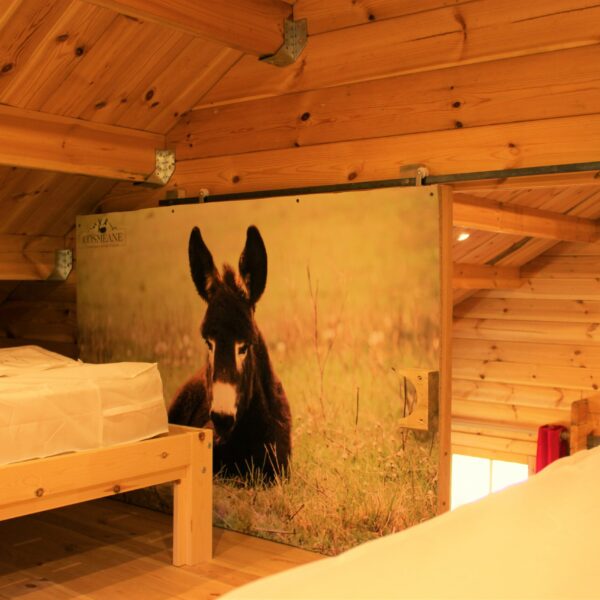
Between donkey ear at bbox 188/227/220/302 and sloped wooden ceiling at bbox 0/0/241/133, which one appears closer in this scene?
sloped wooden ceiling at bbox 0/0/241/133

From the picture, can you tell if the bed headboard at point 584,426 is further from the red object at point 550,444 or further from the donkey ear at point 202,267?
the donkey ear at point 202,267

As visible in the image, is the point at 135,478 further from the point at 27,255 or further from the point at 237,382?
the point at 27,255

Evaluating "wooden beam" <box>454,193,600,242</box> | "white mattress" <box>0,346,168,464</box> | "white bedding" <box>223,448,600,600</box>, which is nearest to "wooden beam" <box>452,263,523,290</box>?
"wooden beam" <box>454,193,600,242</box>

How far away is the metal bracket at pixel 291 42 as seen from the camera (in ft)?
10.2

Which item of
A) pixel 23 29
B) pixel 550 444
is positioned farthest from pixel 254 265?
pixel 550 444

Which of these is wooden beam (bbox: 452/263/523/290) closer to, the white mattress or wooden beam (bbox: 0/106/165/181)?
wooden beam (bbox: 0/106/165/181)

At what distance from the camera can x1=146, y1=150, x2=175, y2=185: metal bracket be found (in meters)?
3.56

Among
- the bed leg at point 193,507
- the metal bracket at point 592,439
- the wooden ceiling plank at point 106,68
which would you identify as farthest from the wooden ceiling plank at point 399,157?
the metal bracket at point 592,439

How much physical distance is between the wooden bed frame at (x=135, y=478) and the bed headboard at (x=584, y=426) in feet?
7.08

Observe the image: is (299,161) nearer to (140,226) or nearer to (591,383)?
(140,226)

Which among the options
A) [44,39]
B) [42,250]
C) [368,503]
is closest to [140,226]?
[42,250]

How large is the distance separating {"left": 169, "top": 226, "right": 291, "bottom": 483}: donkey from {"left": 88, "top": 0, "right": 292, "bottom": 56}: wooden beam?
2.38 ft

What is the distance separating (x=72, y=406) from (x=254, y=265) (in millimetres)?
1023

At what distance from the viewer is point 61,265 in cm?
398
